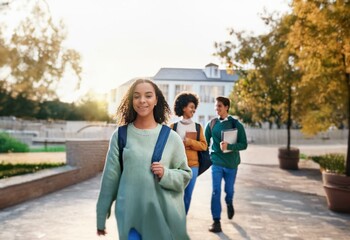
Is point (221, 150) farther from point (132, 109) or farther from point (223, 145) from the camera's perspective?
point (132, 109)

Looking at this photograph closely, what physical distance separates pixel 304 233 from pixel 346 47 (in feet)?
10.8

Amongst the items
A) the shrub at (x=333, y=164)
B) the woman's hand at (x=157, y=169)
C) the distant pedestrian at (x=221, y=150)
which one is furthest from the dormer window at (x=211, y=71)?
the woman's hand at (x=157, y=169)

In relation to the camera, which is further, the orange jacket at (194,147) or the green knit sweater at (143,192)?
the orange jacket at (194,147)

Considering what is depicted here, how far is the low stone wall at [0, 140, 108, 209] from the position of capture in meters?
7.84

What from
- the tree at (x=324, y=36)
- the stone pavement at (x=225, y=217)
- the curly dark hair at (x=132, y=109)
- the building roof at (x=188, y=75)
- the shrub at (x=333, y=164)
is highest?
the building roof at (x=188, y=75)

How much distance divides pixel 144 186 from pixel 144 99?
563 mm

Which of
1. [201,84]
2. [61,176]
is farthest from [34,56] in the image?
[201,84]

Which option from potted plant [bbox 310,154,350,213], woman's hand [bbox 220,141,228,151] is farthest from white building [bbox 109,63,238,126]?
woman's hand [bbox 220,141,228,151]

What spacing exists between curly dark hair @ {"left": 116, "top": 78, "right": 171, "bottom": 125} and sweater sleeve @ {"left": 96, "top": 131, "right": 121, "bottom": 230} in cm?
26

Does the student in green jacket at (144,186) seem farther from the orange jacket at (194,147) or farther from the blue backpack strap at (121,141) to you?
the orange jacket at (194,147)

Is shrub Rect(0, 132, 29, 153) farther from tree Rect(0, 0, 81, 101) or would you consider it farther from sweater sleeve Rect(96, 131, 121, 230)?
sweater sleeve Rect(96, 131, 121, 230)

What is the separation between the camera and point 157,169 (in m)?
2.65

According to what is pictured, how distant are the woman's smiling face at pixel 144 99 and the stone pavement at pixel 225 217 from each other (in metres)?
3.36

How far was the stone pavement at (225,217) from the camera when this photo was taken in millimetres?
6066
